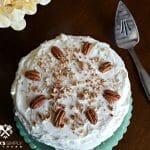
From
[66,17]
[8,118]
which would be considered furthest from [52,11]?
[8,118]

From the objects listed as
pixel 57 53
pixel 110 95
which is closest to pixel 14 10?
pixel 57 53

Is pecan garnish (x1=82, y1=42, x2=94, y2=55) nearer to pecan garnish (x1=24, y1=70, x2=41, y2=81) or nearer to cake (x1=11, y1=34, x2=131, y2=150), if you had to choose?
cake (x1=11, y1=34, x2=131, y2=150)

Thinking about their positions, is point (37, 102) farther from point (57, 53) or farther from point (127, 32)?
point (127, 32)

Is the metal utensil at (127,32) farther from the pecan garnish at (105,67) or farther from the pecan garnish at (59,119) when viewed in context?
the pecan garnish at (59,119)

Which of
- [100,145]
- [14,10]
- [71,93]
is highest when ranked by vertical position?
[14,10]

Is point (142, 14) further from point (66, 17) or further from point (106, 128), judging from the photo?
point (106, 128)

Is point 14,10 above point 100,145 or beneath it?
above

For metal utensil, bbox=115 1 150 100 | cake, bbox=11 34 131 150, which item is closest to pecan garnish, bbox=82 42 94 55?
cake, bbox=11 34 131 150
